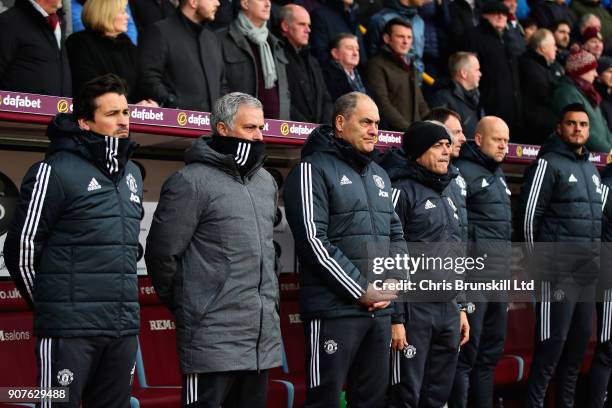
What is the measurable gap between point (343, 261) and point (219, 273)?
798mm

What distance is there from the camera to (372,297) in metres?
5.51

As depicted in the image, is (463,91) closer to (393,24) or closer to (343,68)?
(393,24)

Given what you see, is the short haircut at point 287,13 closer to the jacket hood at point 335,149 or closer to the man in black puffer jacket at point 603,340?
the jacket hood at point 335,149

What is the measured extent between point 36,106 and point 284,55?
2651mm

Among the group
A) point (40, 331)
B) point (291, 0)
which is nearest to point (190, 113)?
point (40, 331)

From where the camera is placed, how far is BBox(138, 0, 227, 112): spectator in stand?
6.78 metres

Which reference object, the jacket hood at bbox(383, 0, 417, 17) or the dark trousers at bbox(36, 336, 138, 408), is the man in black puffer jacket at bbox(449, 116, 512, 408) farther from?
the dark trousers at bbox(36, 336, 138, 408)

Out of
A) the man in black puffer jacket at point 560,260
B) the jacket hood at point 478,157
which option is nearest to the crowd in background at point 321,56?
the jacket hood at point 478,157

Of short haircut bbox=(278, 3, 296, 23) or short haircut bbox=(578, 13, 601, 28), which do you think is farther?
short haircut bbox=(578, 13, 601, 28)

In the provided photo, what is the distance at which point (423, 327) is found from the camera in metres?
6.23

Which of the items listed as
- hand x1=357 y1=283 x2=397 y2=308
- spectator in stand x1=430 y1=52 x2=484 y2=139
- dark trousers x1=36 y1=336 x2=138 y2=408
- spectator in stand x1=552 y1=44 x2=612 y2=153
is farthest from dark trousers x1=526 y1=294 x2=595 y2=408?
dark trousers x1=36 y1=336 x2=138 y2=408

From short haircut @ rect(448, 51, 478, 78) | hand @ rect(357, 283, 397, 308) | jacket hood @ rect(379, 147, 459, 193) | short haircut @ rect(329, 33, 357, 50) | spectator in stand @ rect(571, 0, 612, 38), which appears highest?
spectator in stand @ rect(571, 0, 612, 38)

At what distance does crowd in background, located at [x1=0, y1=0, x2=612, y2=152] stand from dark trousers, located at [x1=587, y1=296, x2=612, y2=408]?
1.76m

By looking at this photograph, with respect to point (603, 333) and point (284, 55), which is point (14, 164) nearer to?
point (284, 55)
